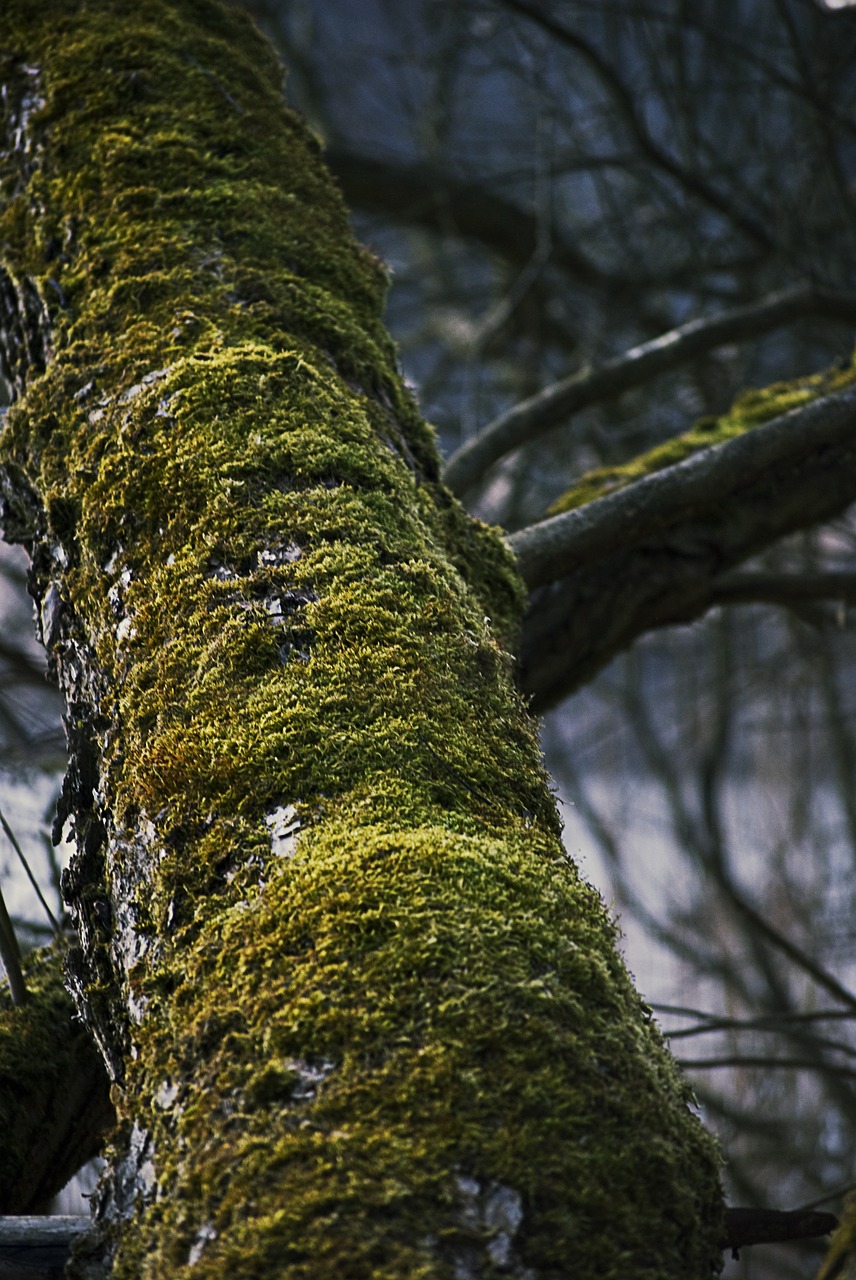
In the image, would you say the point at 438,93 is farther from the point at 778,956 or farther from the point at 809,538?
the point at 778,956

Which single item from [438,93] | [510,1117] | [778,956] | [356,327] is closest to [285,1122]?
[510,1117]

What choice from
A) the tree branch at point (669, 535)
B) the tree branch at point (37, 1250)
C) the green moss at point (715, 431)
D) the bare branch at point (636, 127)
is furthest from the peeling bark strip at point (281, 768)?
the bare branch at point (636, 127)

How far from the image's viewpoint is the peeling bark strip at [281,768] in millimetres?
843

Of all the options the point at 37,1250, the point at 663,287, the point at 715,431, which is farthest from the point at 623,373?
the point at 37,1250

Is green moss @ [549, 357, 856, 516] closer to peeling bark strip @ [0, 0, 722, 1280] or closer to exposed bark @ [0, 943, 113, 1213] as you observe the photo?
peeling bark strip @ [0, 0, 722, 1280]

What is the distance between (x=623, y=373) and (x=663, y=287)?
1.67 m

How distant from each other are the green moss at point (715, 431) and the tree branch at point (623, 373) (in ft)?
0.81

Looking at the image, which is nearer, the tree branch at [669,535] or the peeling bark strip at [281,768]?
the peeling bark strip at [281,768]

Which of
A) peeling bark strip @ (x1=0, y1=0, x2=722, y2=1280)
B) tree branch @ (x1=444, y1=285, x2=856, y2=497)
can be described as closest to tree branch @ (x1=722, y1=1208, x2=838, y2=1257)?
peeling bark strip @ (x1=0, y1=0, x2=722, y2=1280)

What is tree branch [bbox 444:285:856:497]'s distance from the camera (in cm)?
273

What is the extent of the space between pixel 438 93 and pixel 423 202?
106 cm

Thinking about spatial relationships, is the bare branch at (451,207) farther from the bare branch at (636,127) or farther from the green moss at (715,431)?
the green moss at (715,431)

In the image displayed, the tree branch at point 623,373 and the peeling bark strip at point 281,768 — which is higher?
the tree branch at point 623,373

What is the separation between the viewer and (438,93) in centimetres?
509
